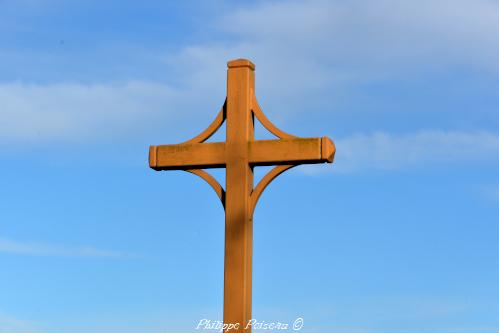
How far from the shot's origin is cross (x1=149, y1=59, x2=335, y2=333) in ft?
27.0

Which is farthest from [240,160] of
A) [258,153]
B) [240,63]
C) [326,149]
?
[240,63]

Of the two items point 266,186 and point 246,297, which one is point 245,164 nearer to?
point 266,186

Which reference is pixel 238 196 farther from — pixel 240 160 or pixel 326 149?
pixel 326 149

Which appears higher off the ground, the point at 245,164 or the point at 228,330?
the point at 245,164

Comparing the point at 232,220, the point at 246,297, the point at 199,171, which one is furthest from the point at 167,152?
the point at 246,297

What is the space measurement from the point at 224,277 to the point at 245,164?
3.18 feet

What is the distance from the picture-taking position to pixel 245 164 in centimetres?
845

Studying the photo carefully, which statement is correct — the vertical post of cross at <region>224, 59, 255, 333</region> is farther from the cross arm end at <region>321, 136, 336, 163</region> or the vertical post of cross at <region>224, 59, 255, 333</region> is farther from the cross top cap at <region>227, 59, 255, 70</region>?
the cross arm end at <region>321, 136, 336, 163</region>

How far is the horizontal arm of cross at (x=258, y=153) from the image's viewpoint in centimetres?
832

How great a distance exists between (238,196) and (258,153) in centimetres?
41

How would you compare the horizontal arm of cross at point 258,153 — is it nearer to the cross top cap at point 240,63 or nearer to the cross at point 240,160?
the cross at point 240,160

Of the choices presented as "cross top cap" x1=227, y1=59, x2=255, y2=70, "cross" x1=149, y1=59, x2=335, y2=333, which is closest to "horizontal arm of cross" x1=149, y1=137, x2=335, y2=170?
"cross" x1=149, y1=59, x2=335, y2=333

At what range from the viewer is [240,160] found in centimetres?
848

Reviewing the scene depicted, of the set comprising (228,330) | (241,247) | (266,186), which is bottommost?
(228,330)
